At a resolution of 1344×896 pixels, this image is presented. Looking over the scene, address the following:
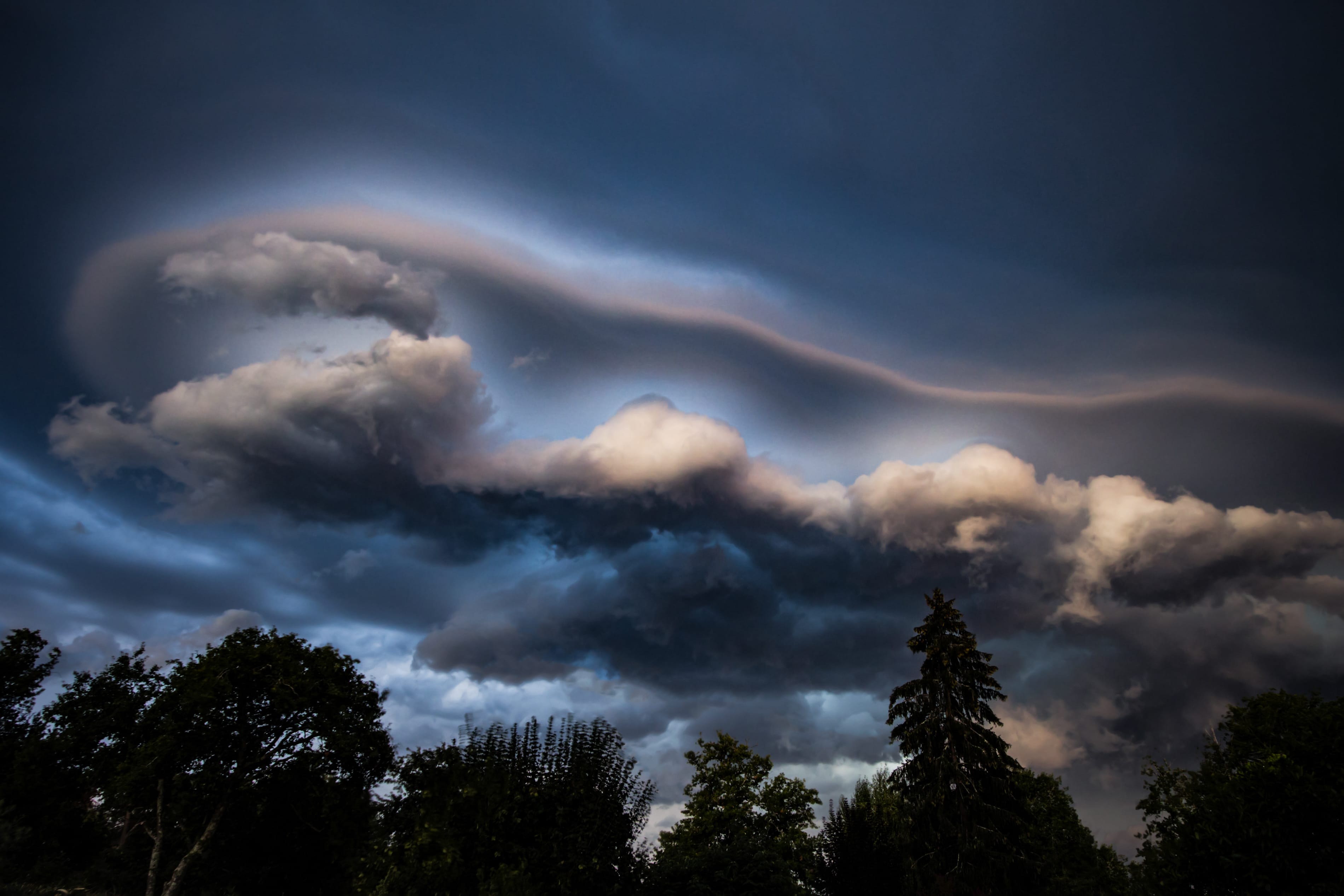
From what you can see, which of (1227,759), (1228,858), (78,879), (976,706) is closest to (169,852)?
(78,879)

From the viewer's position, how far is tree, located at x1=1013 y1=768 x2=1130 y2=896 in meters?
47.4

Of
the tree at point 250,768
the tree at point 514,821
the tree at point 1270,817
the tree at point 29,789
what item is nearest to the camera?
the tree at point 514,821

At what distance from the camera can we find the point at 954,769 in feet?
117

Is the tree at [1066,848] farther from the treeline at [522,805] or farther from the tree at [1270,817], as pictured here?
the tree at [1270,817]

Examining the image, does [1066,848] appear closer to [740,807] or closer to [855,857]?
[740,807]

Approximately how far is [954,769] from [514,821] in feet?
92.7

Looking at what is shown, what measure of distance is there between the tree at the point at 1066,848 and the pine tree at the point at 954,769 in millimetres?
8888

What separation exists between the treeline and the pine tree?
10cm

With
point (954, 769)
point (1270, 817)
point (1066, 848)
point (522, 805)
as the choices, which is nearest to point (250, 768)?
point (522, 805)

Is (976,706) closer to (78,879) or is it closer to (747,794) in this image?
(747,794)

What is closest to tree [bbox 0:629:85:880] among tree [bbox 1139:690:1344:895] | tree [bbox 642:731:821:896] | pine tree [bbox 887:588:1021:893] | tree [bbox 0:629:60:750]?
tree [bbox 0:629:60:750]

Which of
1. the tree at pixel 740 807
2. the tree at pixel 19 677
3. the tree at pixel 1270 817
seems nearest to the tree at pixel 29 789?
the tree at pixel 19 677

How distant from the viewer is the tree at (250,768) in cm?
3122

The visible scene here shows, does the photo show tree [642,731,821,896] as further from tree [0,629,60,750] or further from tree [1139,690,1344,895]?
tree [0,629,60,750]
